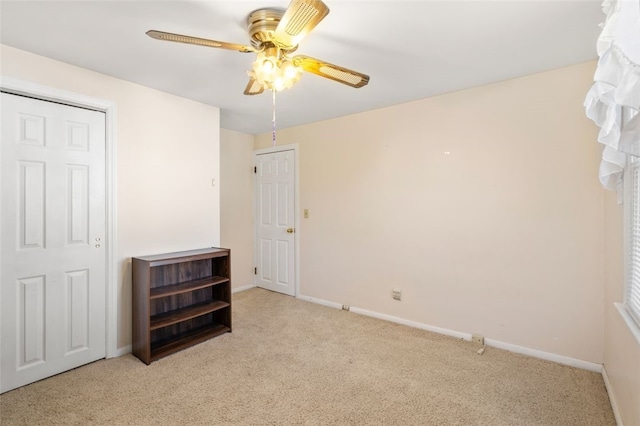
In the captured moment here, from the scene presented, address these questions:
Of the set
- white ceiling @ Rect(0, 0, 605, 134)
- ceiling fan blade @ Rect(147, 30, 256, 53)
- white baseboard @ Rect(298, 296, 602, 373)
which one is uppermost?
white ceiling @ Rect(0, 0, 605, 134)

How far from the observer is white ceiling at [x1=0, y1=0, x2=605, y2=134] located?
5.49 feet

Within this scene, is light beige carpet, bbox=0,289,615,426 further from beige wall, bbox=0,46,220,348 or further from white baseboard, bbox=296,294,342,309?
white baseboard, bbox=296,294,342,309

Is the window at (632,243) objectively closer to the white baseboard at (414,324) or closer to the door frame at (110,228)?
the white baseboard at (414,324)

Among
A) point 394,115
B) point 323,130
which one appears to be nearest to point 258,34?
point 394,115

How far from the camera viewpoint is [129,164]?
8.79 ft

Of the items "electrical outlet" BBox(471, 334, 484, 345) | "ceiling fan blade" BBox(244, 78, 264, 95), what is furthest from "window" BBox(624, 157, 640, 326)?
"ceiling fan blade" BBox(244, 78, 264, 95)

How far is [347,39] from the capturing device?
1.99 m

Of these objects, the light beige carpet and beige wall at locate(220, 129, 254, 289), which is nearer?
the light beige carpet

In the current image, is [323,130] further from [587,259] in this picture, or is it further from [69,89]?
[587,259]

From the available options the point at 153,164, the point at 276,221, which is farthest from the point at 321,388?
the point at 276,221

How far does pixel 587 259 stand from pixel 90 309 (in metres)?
3.91

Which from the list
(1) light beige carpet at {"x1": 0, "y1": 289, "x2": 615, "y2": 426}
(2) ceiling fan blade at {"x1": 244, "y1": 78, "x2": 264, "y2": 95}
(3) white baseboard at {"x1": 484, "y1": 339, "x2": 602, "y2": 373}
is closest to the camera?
(1) light beige carpet at {"x1": 0, "y1": 289, "x2": 615, "y2": 426}

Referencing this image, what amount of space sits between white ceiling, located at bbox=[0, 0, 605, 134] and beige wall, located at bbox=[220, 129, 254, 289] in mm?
1496

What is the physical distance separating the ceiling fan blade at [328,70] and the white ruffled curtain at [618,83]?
1.10 m
